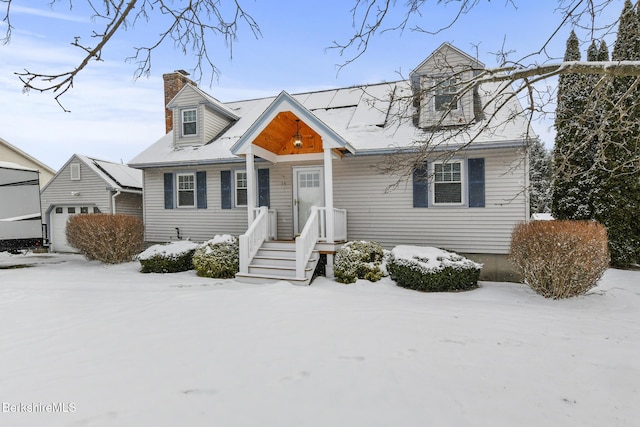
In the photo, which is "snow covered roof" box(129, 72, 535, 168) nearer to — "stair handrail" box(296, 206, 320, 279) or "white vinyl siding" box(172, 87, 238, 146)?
"white vinyl siding" box(172, 87, 238, 146)

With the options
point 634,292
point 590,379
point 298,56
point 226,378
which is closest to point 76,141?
point 298,56

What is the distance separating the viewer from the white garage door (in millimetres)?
15594

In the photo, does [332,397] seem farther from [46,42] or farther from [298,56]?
[298,56]

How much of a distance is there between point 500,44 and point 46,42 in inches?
239

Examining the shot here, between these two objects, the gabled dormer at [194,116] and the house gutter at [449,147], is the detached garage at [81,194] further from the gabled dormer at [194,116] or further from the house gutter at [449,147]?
the house gutter at [449,147]

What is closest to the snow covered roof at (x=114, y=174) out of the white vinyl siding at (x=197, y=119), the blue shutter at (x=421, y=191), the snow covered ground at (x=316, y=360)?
the white vinyl siding at (x=197, y=119)

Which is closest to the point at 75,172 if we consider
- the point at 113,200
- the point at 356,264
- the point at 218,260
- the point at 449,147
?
the point at 113,200

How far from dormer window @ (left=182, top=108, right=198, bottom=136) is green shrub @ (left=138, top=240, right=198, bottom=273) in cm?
461

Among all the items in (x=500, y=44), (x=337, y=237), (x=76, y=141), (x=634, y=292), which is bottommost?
(x=634, y=292)

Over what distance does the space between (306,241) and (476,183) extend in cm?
495

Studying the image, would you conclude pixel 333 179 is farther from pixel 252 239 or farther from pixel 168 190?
pixel 168 190

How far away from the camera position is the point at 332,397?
10.0 ft

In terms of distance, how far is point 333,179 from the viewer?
34.3ft

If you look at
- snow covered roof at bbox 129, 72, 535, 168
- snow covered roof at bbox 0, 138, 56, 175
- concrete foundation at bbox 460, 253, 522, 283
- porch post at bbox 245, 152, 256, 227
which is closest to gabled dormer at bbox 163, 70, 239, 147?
snow covered roof at bbox 129, 72, 535, 168
